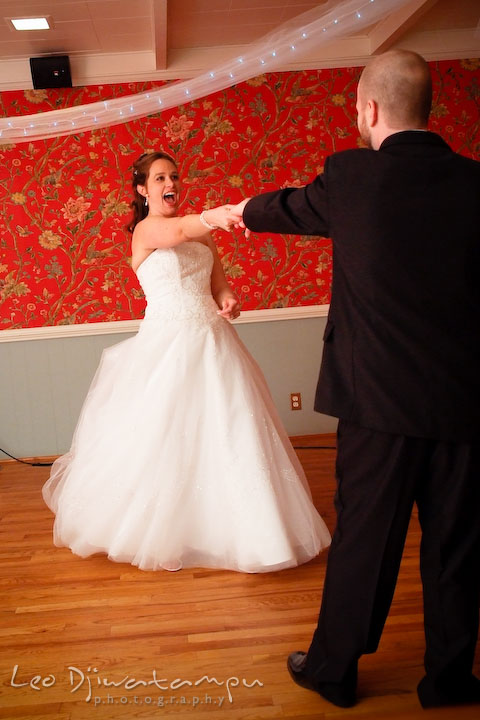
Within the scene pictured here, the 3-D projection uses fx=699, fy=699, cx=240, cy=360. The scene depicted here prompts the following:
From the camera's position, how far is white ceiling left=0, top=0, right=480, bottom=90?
363 centimetres

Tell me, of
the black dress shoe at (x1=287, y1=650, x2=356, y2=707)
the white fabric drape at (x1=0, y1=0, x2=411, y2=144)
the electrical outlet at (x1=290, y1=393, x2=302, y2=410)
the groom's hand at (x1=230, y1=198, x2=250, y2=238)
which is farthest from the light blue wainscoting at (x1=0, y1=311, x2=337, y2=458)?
the black dress shoe at (x1=287, y1=650, x2=356, y2=707)

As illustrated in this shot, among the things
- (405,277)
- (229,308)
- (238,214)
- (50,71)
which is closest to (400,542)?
(405,277)

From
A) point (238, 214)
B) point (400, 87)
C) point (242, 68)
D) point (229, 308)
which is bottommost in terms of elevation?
point (229, 308)

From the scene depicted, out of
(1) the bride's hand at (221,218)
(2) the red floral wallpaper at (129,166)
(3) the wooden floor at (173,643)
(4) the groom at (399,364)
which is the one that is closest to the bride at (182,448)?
(3) the wooden floor at (173,643)

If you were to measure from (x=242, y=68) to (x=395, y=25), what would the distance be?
2.09 meters

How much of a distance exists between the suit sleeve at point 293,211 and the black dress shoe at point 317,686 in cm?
115

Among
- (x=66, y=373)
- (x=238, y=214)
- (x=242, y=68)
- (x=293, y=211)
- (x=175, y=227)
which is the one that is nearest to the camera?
(x=293, y=211)

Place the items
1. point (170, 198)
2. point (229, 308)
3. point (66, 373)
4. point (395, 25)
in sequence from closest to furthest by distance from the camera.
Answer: point (229, 308) < point (170, 198) < point (395, 25) < point (66, 373)

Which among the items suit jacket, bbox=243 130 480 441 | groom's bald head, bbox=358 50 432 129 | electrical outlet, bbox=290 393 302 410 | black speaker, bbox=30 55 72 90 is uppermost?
black speaker, bbox=30 55 72 90

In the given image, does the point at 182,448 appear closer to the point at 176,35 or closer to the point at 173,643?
the point at 173,643

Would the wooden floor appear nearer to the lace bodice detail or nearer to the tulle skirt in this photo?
the tulle skirt

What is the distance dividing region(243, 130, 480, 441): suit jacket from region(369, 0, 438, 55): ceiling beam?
2214mm

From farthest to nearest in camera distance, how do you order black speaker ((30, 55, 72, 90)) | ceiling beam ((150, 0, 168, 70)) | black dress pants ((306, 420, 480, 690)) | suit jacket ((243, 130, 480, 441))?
black speaker ((30, 55, 72, 90)), ceiling beam ((150, 0, 168, 70)), black dress pants ((306, 420, 480, 690)), suit jacket ((243, 130, 480, 441))

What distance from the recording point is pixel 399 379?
1.57 metres
